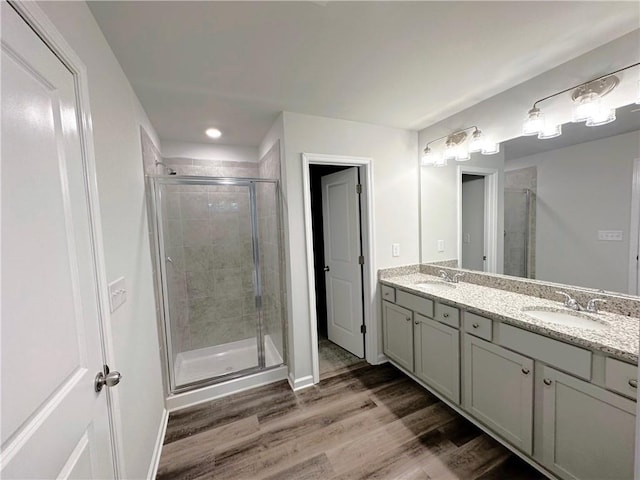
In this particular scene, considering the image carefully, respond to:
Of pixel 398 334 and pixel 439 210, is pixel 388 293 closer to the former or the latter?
pixel 398 334

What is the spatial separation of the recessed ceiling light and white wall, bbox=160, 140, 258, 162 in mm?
299

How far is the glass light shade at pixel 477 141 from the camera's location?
205cm

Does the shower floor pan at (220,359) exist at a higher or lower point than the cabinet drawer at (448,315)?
lower

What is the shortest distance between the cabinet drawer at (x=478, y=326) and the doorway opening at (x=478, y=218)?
2.19 feet

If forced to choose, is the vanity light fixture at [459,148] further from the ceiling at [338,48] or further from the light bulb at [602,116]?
the light bulb at [602,116]

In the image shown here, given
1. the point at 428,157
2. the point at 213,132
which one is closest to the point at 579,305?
the point at 428,157

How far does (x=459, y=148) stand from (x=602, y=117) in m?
0.90

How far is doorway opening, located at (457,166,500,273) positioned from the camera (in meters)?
2.13

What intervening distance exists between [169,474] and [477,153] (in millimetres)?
3276

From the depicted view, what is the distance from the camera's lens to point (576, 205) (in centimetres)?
162

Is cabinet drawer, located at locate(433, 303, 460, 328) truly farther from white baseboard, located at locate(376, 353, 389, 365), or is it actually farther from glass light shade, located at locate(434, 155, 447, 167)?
glass light shade, located at locate(434, 155, 447, 167)

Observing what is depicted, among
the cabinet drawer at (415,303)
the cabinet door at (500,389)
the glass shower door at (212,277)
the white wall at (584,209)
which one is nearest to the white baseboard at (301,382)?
the glass shower door at (212,277)

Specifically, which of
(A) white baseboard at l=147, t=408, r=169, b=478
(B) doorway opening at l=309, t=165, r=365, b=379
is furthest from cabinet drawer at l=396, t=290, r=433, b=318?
(A) white baseboard at l=147, t=408, r=169, b=478

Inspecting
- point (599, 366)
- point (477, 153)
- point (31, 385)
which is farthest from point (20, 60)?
point (477, 153)
